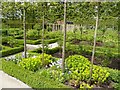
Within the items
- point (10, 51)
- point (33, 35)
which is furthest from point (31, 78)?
point (33, 35)

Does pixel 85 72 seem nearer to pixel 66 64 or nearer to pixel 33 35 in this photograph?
pixel 66 64

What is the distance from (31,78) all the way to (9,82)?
0.84 m

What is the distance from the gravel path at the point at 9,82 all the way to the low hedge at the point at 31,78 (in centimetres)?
11

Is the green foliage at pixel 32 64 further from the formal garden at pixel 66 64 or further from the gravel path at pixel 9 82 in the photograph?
the gravel path at pixel 9 82

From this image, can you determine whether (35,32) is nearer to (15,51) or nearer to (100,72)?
(15,51)

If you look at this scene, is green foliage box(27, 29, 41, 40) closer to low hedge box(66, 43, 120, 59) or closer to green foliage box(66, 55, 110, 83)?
low hedge box(66, 43, 120, 59)

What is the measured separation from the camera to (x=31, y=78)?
5.37 m

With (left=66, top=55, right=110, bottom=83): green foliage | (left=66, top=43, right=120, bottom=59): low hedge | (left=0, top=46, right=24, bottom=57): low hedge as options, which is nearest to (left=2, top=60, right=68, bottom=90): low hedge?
(left=66, top=55, right=110, bottom=83): green foliage

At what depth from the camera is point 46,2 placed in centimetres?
682

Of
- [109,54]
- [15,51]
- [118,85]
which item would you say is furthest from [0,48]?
[118,85]

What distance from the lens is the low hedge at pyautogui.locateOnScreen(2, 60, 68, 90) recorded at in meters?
4.88

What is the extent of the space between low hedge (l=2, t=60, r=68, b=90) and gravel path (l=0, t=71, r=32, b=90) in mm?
110

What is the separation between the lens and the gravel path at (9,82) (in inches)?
218

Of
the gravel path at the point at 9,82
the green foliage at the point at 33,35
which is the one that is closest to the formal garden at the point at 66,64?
the gravel path at the point at 9,82
